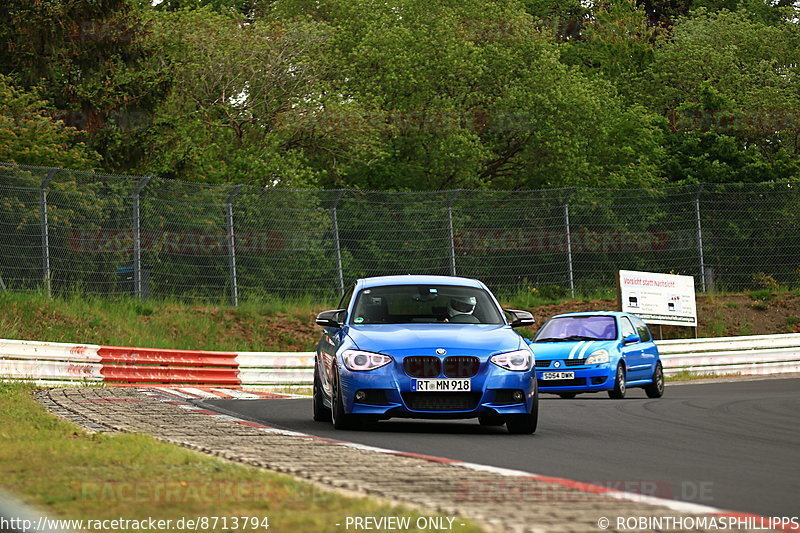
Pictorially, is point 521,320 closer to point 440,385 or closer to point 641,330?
point 440,385

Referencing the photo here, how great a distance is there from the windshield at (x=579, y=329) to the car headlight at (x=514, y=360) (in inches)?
339

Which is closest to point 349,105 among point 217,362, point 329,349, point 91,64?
point 91,64

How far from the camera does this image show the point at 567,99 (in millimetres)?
47438

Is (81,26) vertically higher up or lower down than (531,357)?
higher up

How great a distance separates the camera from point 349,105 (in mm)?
43344

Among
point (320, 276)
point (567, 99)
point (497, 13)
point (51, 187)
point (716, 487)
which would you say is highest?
point (497, 13)

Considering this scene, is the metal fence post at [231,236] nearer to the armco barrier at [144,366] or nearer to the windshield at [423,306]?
the armco barrier at [144,366]

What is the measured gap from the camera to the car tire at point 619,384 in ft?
65.9

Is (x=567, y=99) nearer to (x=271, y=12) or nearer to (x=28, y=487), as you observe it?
(x=271, y=12)

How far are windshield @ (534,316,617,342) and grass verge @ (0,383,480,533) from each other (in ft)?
40.7

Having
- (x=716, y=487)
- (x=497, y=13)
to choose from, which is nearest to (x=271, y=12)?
(x=497, y=13)

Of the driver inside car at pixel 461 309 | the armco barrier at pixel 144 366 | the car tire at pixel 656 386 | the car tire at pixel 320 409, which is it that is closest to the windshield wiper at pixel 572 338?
the car tire at pixel 656 386

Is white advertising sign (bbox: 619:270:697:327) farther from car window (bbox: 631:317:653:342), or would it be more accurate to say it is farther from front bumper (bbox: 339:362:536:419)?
front bumper (bbox: 339:362:536:419)

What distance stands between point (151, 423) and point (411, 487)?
18.3 ft
